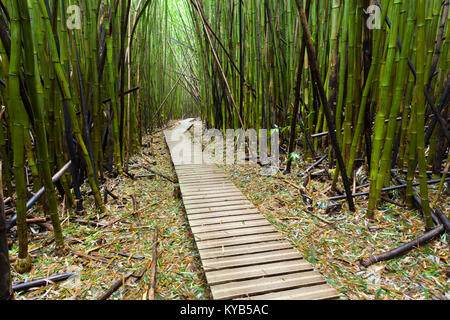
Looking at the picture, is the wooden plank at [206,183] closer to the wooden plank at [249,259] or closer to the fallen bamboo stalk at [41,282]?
the wooden plank at [249,259]

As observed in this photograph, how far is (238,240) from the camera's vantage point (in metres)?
1.05

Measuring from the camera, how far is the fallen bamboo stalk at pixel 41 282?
0.79m

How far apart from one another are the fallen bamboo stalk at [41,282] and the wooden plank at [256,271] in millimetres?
447

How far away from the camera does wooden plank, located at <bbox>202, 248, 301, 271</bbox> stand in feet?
2.92

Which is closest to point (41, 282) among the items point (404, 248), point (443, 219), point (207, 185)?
point (207, 185)

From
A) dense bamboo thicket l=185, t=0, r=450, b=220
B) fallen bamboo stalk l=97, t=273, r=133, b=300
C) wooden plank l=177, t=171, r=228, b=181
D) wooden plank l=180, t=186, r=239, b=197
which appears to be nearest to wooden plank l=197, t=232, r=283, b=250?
fallen bamboo stalk l=97, t=273, r=133, b=300

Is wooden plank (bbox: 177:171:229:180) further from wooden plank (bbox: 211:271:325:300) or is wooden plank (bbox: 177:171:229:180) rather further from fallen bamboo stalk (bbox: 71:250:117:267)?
wooden plank (bbox: 211:271:325:300)

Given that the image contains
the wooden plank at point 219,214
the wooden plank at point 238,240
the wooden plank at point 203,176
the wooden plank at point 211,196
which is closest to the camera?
the wooden plank at point 238,240

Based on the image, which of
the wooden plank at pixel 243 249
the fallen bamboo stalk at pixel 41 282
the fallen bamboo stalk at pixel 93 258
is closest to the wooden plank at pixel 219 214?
the wooden plank at pixel 243 249

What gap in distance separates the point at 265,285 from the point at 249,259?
14 cm

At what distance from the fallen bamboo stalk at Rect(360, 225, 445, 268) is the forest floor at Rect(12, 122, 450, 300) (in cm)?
2

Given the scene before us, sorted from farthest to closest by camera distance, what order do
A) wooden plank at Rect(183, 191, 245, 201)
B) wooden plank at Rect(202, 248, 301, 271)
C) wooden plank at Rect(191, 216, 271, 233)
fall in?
wooden plank at Rect(183, 191, 245, 201) → wooden plank at Rect(191, 216, 271, 233) → wooden plank at Rect(202, 248, 301, 271)

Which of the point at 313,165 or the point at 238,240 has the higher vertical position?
the point at 313,165

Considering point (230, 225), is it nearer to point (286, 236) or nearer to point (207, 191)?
point (286, 236)
